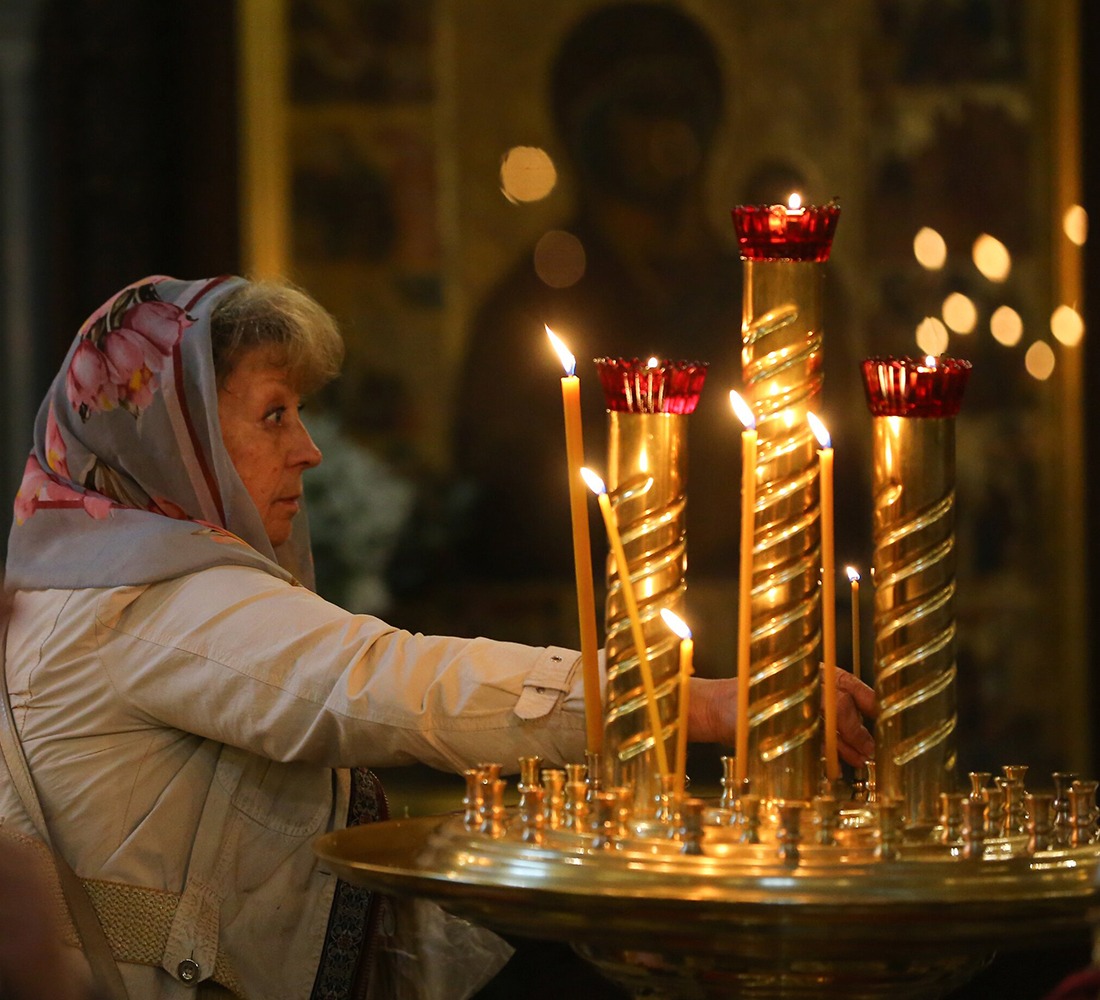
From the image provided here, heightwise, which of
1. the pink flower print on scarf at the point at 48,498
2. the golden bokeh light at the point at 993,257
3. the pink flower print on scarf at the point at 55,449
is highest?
the golden bokeh light at the point at 993,257

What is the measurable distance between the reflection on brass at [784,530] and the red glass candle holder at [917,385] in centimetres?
5

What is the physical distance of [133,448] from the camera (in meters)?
2.25

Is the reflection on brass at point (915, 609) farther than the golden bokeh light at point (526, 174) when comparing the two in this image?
No

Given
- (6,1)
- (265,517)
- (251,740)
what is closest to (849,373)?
(6,1)

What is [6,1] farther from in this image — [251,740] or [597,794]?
[597,794]

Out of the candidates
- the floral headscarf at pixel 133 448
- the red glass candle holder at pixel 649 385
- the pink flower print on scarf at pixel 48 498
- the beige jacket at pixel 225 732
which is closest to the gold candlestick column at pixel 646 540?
the red glass candle holder at pixel 649 385

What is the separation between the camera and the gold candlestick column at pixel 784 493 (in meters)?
1.40

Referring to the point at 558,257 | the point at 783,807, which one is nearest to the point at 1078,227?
the point at 558,257

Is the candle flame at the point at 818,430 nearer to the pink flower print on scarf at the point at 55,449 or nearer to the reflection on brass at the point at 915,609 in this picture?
the reflection on brass at the point at 915,609

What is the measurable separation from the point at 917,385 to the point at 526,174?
4473mm

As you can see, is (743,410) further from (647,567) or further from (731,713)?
(731,713)

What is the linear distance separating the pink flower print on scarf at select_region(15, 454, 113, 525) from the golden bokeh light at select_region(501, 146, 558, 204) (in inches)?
140

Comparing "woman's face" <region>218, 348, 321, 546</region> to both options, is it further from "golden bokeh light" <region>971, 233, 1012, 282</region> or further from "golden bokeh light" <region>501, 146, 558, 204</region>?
"golden bokeh light" <region>971, 233, 1012, 282</region>

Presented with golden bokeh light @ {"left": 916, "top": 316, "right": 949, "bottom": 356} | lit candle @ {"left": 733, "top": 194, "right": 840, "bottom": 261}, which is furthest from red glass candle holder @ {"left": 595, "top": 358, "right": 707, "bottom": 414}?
golden bokeh light @ {"left": 916, "top": 316, "right": 949, "bottom": 356}
